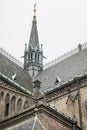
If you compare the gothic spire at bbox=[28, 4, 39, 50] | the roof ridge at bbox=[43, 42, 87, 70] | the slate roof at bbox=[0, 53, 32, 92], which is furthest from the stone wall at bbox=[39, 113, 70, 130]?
the gothic spire at bbox=[28, 4, 39, 50]

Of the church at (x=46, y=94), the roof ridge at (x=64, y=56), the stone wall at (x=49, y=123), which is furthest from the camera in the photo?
the roof ridge at (x=64, y=56)

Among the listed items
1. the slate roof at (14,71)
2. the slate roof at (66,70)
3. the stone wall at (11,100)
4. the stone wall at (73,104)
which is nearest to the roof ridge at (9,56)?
the slate roof at (14,71)

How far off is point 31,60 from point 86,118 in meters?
17.3

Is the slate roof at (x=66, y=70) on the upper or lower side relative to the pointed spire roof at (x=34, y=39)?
lower

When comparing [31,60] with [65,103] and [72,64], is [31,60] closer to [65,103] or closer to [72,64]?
[72,64]

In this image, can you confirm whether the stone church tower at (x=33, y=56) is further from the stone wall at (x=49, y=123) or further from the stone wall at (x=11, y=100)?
the stone wall at (x=49, y=123)

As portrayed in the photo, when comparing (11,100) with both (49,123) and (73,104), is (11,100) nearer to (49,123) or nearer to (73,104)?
(73,104)

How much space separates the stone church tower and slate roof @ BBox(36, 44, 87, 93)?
3.04 metres

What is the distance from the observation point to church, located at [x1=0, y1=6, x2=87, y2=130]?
2377 cm

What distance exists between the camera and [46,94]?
3222 centimetres

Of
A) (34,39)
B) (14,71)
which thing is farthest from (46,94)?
(34,39)

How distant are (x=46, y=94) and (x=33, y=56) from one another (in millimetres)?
12839

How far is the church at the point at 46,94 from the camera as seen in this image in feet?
78.0

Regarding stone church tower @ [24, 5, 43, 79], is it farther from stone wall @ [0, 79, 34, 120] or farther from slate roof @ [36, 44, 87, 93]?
stone wall @ [0, 79, 34, 120]
